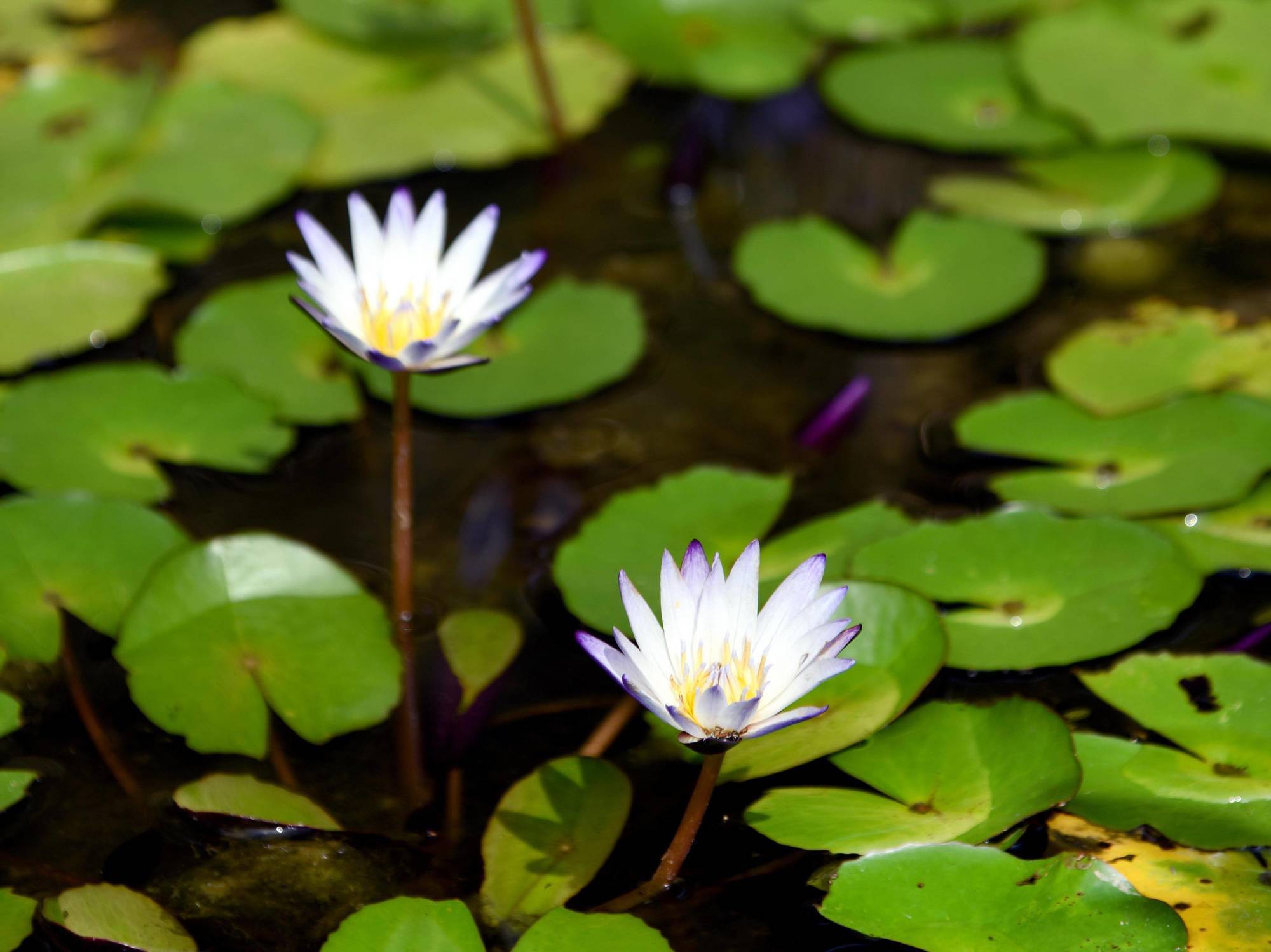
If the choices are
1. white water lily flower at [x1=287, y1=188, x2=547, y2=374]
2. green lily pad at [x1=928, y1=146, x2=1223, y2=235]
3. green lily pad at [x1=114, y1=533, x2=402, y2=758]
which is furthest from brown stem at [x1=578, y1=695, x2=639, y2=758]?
green lily pad at [x1=928, y1=146, x2=1223, y2=235]

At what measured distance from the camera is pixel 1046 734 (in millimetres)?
1580

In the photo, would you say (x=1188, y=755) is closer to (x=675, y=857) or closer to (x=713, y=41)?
(x=675, y=857)

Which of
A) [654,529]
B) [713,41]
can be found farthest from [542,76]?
[654,529]

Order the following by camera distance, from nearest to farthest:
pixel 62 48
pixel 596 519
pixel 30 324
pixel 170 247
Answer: pixel 596 519
pixel 30 324
pixel 170 247
pixel 62 48

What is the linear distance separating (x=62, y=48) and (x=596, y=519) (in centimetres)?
240

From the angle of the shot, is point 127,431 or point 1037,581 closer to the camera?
point 1037,581

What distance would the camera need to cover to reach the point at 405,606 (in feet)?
6.05

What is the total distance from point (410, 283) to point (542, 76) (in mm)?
1365

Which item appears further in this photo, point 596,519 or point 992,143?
point 992,143

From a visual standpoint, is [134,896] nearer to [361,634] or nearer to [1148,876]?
[361,634]

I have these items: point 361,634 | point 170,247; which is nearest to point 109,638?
point 361,634

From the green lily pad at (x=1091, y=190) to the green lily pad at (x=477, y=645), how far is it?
1.55 metres

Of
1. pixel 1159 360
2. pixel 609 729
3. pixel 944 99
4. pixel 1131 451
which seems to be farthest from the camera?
pixel 944 99

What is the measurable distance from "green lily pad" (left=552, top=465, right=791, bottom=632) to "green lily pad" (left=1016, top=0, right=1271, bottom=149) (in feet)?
4.85
